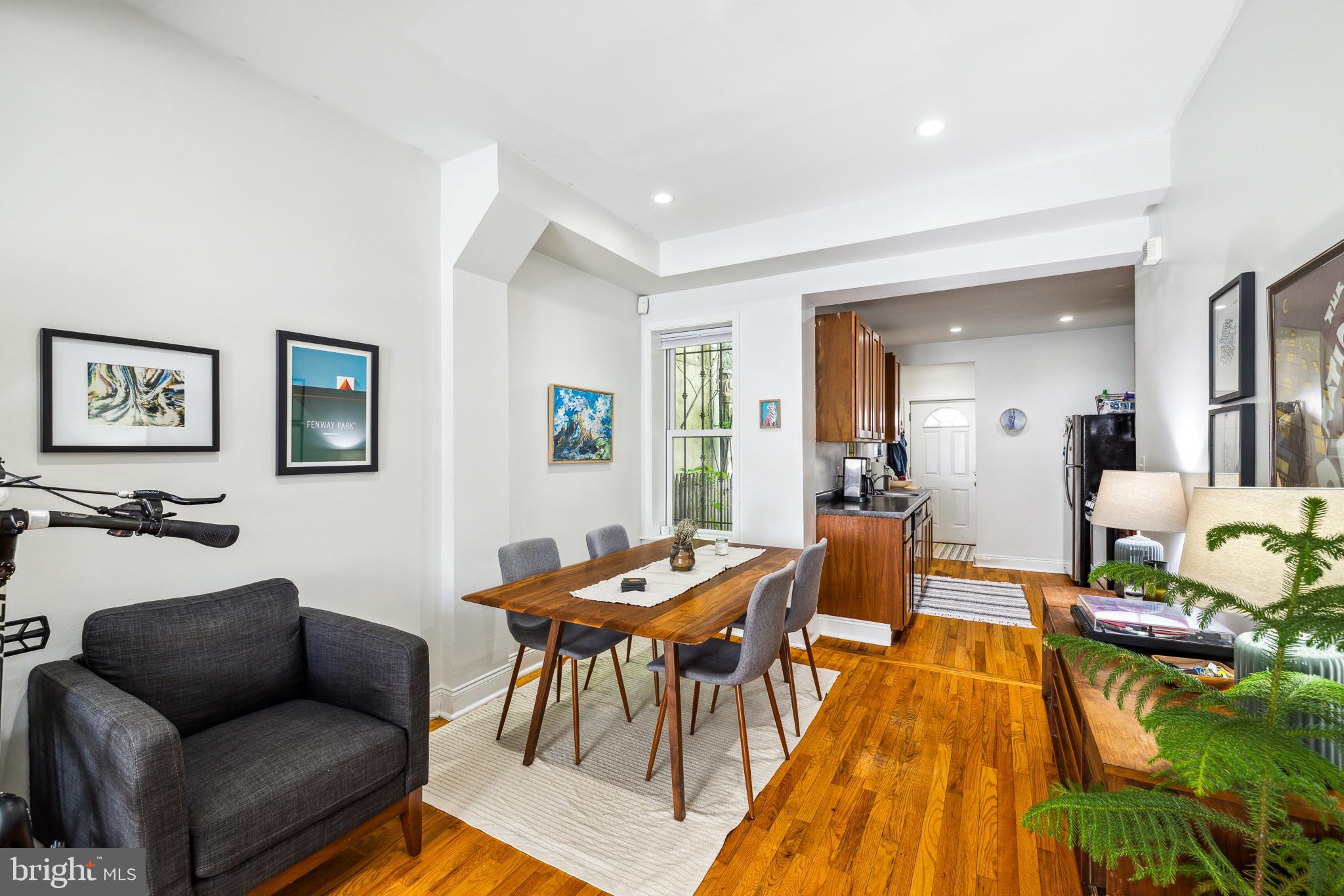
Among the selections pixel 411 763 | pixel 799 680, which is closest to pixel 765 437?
pixel 799 680

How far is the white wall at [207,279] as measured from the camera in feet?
5.69

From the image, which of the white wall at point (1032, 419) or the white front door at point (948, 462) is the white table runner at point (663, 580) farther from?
the white front door at point (948, 462)

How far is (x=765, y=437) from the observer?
408 centimetres

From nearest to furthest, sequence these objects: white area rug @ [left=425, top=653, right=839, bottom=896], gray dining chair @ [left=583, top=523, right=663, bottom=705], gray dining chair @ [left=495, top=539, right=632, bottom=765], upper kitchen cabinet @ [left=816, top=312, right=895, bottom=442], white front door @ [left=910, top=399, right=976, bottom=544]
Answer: white area rug @ [left=425, top=653, right=839, bottom=896]
gray dining chair @ [left=495, top=539, right=632, bottom=765]
gray dining chair @ [left=583, top=523, right=663, bottom=705]
upper kitchen cabinet @ [left=816, top=312, right=895, bottom=442]
white front door @ [left=910, top=399, right=976, bottom=544]

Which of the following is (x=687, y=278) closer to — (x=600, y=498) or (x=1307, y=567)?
(x=600, y=498)

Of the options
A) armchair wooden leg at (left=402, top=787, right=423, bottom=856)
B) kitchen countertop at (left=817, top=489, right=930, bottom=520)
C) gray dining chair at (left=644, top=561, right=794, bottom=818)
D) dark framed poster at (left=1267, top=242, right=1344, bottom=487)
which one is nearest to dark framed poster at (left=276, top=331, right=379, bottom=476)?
armchair wooden leg at (left=402, top=787, right=423, bottom=856)

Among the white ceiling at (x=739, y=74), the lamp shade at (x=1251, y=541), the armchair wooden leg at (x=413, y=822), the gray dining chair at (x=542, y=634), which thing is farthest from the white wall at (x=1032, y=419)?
the armchair wooden leg at (x=413, y=822)

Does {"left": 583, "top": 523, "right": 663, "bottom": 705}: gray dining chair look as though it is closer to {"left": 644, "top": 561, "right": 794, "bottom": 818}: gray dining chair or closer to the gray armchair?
{"left": 644, "top": 561, "right": 794, "bottom": 818}: gray dining chair

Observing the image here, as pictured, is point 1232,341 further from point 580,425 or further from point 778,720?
point 580,425

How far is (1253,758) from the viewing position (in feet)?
2.39

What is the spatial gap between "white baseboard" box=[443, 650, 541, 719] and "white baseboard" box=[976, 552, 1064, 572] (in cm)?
550

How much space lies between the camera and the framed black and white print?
1784 millimetres

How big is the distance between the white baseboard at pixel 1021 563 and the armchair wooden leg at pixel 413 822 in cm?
626

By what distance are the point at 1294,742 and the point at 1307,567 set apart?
23cm
